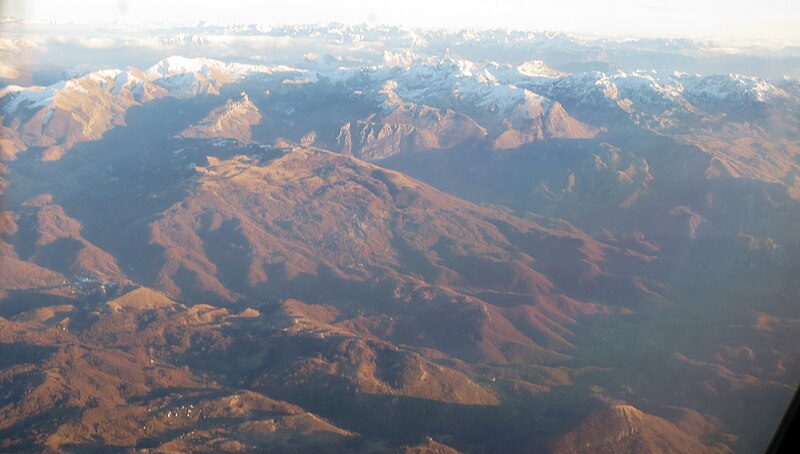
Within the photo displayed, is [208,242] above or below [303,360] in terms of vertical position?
below

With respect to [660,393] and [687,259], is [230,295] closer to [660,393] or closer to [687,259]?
[660,393]

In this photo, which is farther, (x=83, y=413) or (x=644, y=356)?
(x=644, y=356)

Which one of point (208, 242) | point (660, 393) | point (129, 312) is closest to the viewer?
point (660, 393)

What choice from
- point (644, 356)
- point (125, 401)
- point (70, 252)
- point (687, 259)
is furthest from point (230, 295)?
point (687, 259)

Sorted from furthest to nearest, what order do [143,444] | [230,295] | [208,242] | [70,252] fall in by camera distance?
1. [208,242]
2. [70,252]
3. [230,295]
4. [143,444]

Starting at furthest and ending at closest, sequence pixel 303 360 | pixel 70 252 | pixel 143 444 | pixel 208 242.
→ pixel 208 242 → pixel 70 252 → pixel 303 360 → pixel 143 444

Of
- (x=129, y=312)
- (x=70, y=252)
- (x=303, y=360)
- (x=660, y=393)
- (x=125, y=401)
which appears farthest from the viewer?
Answer: (x=70, y=252)

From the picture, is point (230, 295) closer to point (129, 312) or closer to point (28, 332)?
point (129, 312)

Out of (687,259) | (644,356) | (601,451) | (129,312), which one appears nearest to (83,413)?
(129,312)

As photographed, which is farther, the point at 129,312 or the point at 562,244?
the point at 562,244
